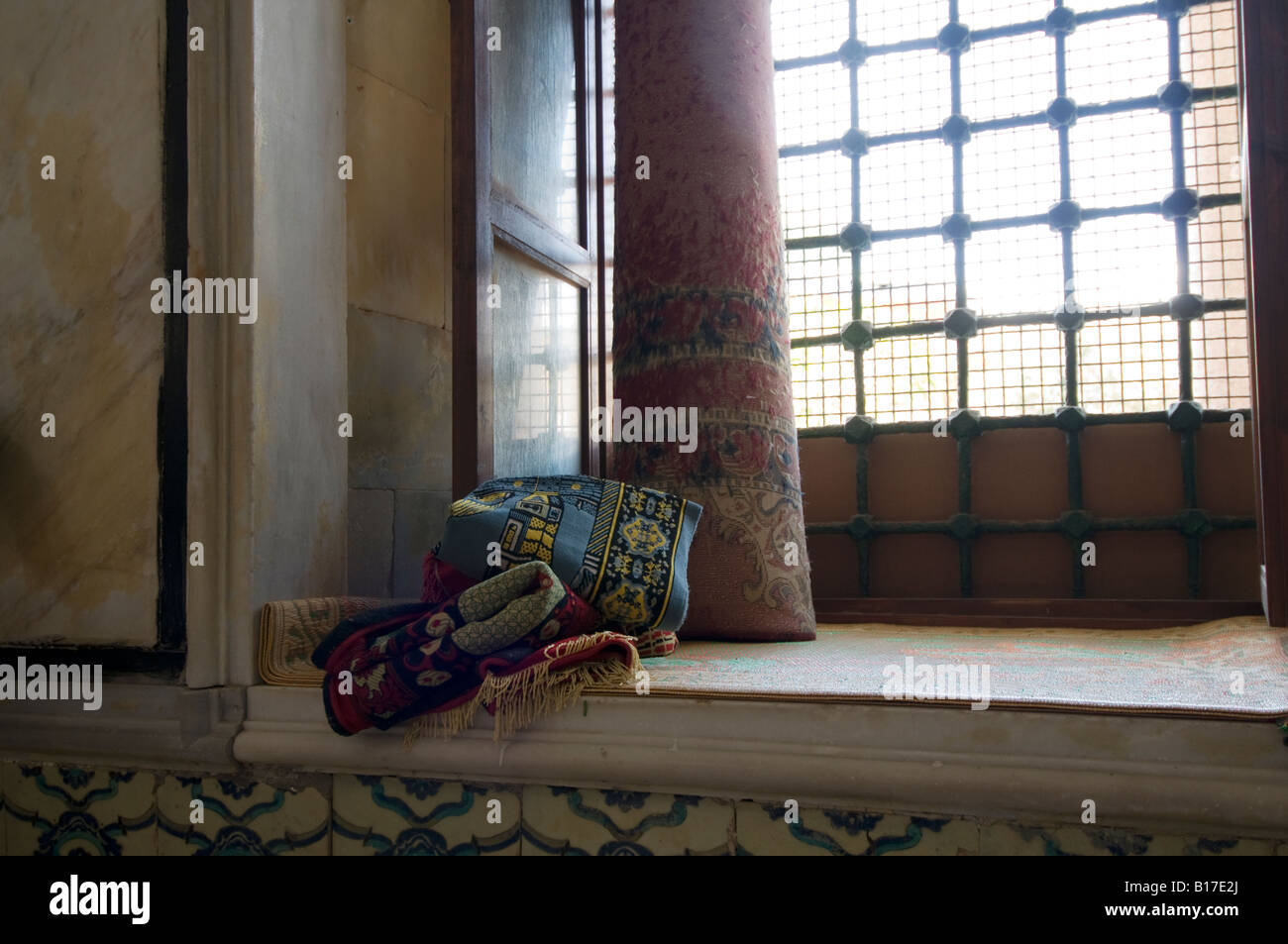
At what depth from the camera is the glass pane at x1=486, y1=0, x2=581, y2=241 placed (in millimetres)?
→ 2312

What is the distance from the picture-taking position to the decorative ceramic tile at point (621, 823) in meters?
1.42

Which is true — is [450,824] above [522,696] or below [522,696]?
below

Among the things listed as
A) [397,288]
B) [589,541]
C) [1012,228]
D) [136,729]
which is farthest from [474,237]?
[1012,228]

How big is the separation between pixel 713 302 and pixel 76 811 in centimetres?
154

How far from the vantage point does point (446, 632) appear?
1493 mm

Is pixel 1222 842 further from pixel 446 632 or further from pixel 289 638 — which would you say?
pixel 289 638

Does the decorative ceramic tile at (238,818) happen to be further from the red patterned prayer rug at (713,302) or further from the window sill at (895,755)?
the red patterned prayer rug at (713,302)

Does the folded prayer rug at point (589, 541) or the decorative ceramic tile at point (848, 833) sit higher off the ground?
the folded prayer rug at point (589, 541)

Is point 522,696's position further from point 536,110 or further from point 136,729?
point 536,110

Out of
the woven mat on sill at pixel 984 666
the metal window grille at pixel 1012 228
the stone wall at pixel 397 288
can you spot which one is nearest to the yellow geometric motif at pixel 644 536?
the woven mat on sill at pixel 984 666

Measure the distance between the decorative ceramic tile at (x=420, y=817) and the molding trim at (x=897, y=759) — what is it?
0.10 ft

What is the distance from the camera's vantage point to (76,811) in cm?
182

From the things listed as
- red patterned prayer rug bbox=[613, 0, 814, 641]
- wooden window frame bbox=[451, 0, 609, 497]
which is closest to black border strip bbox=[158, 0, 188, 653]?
wooden window frame bbox=[451, 0, 609, 497]
